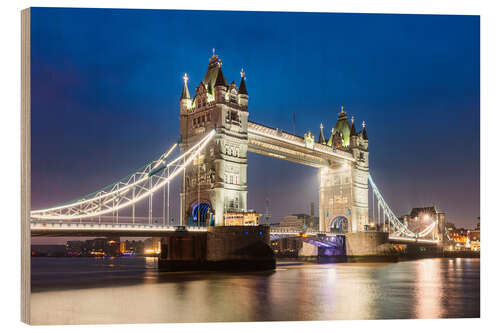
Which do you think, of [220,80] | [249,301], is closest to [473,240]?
[220,80]

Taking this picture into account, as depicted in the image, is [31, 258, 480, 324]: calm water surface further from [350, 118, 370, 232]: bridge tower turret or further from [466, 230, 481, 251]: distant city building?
[466, 230, 481, 251]: distant city building

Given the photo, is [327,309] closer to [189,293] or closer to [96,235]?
[189,293]

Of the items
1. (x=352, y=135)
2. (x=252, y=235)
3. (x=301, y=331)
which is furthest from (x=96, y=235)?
(x=352, y=135)

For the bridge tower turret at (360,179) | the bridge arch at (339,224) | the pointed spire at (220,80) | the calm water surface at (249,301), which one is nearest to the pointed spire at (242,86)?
the pointed spire at (220,80)

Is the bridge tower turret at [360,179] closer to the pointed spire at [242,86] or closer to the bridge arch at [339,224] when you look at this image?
the bridge arch at [339,224]

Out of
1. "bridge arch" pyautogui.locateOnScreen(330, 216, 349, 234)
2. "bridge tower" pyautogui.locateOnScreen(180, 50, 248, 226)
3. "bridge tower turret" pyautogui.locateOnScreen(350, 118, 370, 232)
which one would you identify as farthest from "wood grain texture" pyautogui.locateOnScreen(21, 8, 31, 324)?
"bridge arch" pyautogui.locateOnScreen(330, 216, 349, 234)

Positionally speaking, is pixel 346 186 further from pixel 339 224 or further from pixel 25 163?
pixel 25 163

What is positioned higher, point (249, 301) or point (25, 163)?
point (25, 163)
